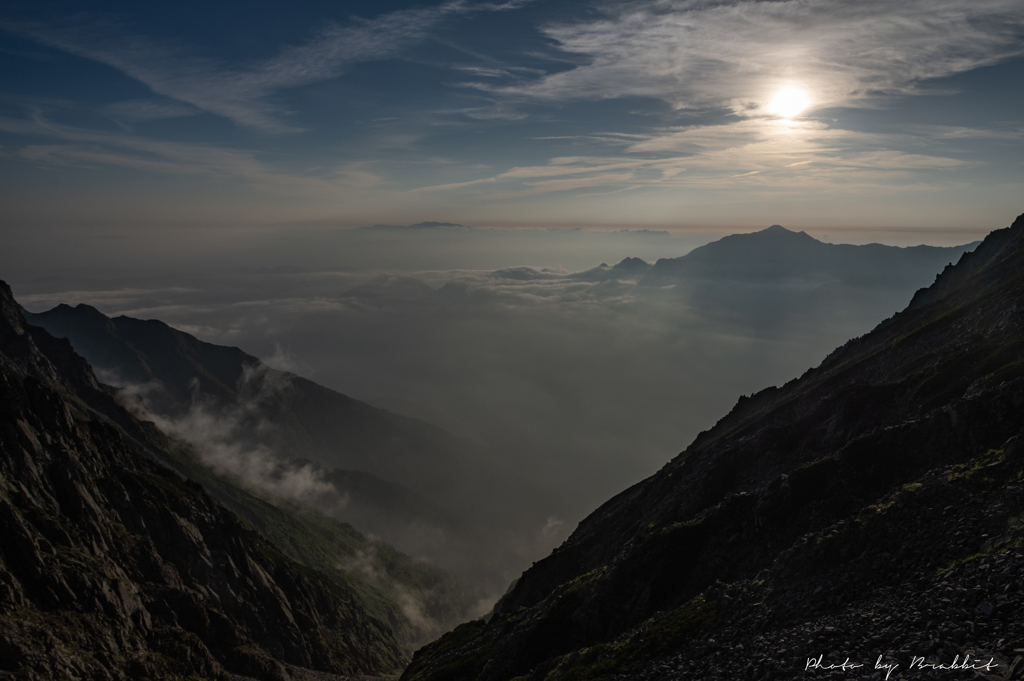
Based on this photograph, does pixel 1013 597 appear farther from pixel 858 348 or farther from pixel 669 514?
pixel 858 348

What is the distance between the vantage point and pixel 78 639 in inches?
2542

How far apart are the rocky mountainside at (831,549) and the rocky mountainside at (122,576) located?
135ft

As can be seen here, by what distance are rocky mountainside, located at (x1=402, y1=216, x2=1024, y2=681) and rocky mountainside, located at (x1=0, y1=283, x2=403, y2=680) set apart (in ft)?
135

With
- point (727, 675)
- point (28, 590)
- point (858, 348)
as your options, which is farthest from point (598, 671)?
point (858, 348)

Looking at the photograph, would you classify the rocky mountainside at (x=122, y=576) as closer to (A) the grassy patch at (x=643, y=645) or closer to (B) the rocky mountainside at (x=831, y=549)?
(B) the rocky mountainside at (x=831, y=549)

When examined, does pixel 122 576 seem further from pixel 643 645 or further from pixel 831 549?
pixel 831 549

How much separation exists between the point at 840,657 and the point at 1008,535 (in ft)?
40.3

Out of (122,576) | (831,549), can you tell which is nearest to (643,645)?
(831,549)

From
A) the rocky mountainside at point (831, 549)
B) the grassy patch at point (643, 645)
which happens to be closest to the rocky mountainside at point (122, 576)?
the rocky mountainside at point (831, 549)

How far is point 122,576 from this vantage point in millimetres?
81000

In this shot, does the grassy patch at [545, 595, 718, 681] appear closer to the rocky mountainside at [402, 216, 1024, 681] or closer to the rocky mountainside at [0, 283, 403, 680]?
the rocky mountainside at [402, 216, 1024, 681]

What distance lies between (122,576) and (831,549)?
313ft

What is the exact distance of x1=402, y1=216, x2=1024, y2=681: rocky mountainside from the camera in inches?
1181

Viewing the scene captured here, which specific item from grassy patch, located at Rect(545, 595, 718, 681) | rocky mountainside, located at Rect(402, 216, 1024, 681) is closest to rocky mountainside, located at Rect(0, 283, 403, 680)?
rocky mountainside, located at Rect(402, 216, 1024, 681)
